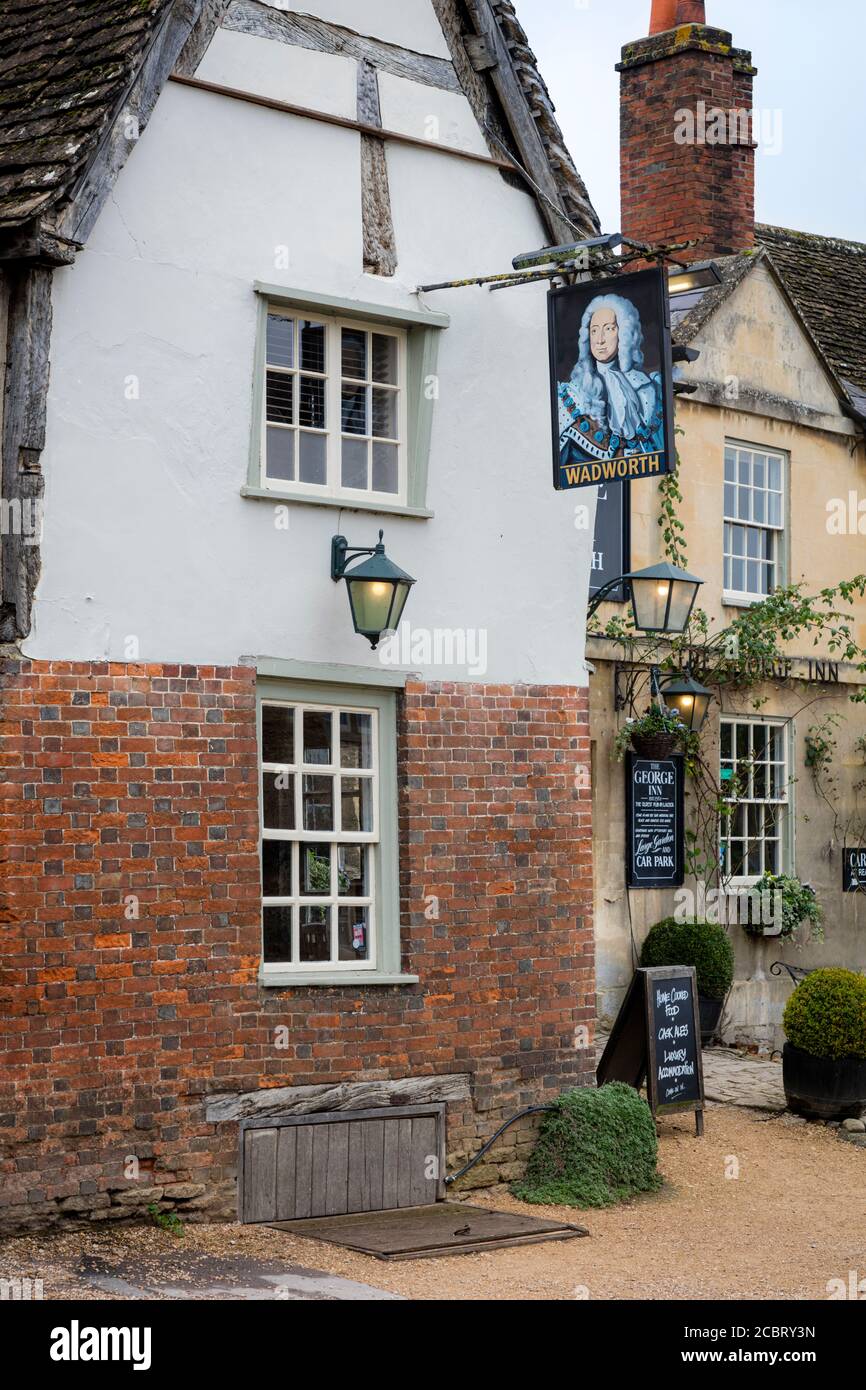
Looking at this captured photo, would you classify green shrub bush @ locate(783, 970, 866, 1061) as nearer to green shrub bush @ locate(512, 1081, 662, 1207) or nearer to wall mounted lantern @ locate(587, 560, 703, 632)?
green shrub bush @ locate(512, 1081, 662, 1207)

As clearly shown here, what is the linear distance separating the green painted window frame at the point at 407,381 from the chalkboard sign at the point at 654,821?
195 inches

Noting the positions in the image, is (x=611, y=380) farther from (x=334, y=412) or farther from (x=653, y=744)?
(x=653, y=744)

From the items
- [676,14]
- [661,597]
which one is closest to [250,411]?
[661,597]

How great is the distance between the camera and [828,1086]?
514 inches

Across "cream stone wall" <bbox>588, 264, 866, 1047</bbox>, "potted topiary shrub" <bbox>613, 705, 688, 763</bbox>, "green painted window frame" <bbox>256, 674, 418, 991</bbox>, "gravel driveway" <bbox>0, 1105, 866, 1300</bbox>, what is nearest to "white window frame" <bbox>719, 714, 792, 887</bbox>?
"cream stone wall" <bbox>588, 264, 866, 1047</bbox>

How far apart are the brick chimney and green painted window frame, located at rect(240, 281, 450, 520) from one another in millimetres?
6980

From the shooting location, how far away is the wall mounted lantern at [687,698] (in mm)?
15102

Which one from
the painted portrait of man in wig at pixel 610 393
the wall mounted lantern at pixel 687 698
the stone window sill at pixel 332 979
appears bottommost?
the stone window sill at pixel 332 979

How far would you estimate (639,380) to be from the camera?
386 inches

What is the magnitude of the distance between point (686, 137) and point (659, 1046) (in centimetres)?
928

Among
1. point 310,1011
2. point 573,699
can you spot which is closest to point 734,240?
point 573,699

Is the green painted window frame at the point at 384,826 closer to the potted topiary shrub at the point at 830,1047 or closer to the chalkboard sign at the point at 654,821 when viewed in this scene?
the potted topiary shrub at the point at 830,1047

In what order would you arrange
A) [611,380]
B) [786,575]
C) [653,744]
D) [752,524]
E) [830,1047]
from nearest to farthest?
[611,380]
[830,1047]
[653,744]
[752,524]
[786,575]

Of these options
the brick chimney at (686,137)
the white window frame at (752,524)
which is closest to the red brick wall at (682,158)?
the brick chimney at (686,137)
